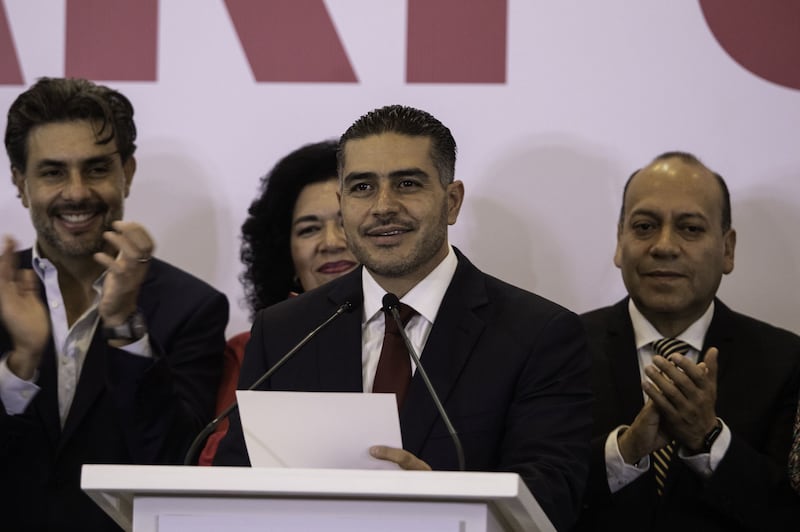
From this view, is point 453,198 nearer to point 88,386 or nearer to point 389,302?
point 389,302

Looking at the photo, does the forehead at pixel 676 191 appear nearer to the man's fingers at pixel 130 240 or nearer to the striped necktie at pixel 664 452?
the striped necktie at pixel 664 452

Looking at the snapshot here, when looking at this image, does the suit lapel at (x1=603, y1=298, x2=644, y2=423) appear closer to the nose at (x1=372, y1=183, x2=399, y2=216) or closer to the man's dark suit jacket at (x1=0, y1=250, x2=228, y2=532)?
the nose at (x1=372, y1=183, x2=399, y2=216)

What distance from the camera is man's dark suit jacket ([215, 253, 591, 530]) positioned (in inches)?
114

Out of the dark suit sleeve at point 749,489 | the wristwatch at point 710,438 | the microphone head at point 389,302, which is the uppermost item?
the microphone head at point 389,302

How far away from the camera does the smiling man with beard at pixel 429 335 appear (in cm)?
293

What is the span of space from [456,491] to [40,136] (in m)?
2.26

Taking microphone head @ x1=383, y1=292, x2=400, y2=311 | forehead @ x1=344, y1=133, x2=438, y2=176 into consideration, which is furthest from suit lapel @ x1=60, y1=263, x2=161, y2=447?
microphone head @ x1=383, y1=292, x2=400, y2=311

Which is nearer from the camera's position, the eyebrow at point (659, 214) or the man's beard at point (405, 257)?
the man's beard at point (405, 257)

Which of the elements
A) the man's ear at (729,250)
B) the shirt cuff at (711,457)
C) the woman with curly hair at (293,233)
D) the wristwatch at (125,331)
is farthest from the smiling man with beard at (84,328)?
the man's ear at (729,250)

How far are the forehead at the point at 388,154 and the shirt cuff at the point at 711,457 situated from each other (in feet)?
3.27

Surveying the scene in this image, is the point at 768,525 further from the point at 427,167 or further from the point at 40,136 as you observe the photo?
the point at 40,136

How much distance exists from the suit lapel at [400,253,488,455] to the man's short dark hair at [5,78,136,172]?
1269 mm

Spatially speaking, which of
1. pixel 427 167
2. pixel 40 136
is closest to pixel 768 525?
pixel 427 167

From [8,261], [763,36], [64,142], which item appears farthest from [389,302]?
[763,36]
